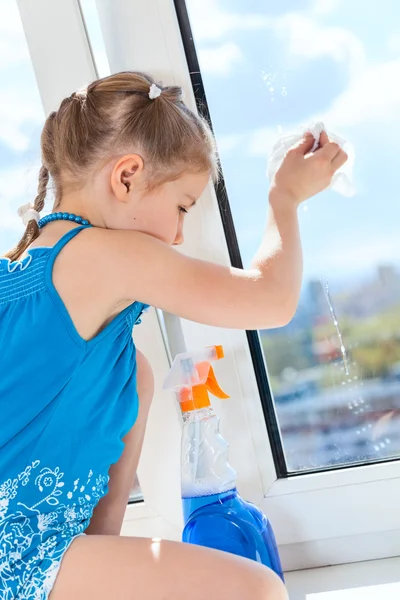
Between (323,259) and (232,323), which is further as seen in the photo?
(323,259)

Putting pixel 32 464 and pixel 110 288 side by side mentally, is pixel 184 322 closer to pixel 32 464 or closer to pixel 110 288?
pixel 110 288

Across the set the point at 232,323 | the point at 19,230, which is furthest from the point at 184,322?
the point at 19,230

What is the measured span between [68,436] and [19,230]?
0.41m

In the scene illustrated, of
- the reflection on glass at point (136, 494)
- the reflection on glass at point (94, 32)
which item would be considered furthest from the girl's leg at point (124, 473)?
the reflection on glass at point (94, 32)

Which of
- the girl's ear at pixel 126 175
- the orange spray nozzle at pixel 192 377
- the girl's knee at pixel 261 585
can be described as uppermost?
the girl's ear at pixel 126 175

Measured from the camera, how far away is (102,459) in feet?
3.19

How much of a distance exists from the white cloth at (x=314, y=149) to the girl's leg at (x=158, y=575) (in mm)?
463

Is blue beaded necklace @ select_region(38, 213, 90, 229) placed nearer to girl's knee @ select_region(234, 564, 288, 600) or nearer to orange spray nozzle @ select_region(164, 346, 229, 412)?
orange spray nozzle @ select_region(164, 346, 229, 412)

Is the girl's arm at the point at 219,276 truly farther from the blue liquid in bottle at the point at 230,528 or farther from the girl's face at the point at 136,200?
→ the blue liquid in bottle at the point at 230,528

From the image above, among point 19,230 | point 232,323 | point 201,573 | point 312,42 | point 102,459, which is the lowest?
point 201,573

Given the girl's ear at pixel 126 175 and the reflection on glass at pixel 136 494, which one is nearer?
the girl's ear at pixel 126 175

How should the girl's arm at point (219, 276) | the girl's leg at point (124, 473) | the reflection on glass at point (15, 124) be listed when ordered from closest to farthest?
the girl's arm at point (219, 276), the girl's leg at point (124, 473), the reflection on glass at point (15, 124)

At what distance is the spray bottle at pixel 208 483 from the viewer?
97 centimetres

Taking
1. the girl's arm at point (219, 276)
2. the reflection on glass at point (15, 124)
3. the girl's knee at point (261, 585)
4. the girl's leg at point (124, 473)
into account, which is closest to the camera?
the girl's knee at point (261, 585)
